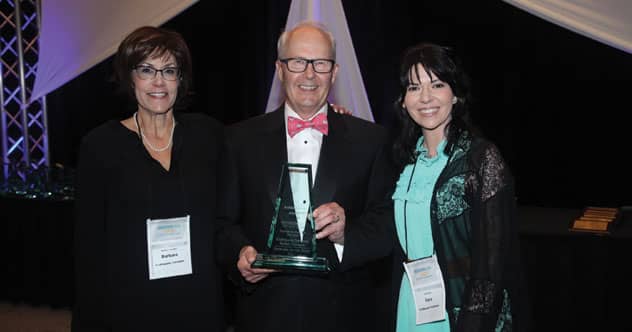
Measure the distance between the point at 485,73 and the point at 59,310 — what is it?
435 centimetres

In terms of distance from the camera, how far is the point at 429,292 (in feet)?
7.07

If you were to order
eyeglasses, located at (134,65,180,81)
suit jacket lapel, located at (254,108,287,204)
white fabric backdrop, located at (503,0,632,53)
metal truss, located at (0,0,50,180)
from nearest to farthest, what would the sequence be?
suit jacket lapel, located at (254,108,287,204) < eyeglasses, located at (134,65,180,81) < white fabric backdrop, located at (503,0,632,53) < metal truss, located at (0,0,50,180)

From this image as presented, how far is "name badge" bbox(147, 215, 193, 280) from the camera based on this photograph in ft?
7.88

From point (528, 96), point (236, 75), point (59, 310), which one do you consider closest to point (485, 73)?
point (528, 96)

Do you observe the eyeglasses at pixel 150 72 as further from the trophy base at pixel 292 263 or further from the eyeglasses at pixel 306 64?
the trophy base at pixel 292 263

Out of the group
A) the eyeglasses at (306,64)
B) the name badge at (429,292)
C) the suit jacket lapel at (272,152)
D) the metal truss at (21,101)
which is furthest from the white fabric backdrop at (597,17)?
the metal truss at (21,101)

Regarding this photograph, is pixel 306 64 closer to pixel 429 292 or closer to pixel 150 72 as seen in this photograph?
pixel 150 72

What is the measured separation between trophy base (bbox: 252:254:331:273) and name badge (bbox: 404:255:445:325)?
351mm

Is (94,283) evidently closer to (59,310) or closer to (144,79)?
(144,79)

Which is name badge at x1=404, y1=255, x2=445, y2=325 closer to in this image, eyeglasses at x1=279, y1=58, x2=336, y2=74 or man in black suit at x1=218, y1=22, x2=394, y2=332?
man in black suit at x1=218, y1=22, x2=394, y2=332

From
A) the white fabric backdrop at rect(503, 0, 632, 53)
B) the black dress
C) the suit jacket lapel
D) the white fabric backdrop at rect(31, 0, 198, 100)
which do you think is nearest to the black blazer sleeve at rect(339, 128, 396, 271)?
the suit jacket lapel

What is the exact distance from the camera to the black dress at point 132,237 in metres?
2.41

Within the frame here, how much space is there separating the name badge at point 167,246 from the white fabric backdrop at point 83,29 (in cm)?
323

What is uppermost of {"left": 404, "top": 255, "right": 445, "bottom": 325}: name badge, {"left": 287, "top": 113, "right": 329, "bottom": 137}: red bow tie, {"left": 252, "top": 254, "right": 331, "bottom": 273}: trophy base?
{"left": 287, "top": 113, "right": 329, "bottom": 137}: red bow tie
